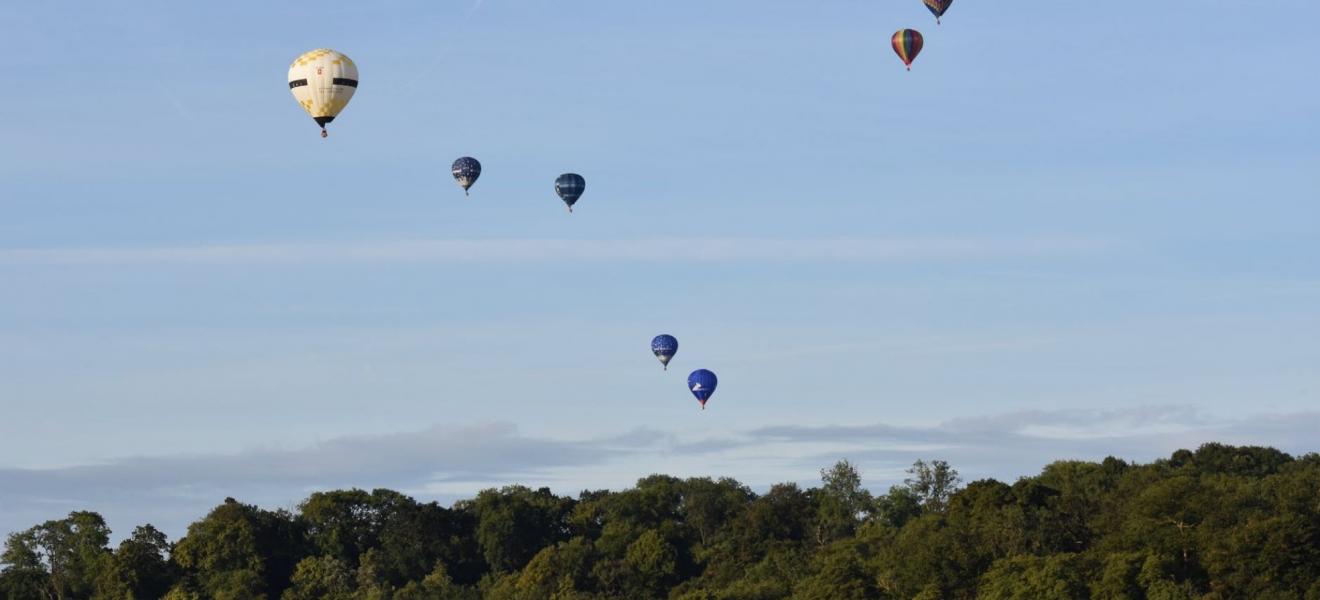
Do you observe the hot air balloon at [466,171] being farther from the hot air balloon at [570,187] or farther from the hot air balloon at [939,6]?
the hot air balloon at [939,6]

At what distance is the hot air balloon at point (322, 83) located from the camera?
4747 inches

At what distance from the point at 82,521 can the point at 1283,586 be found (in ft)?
303

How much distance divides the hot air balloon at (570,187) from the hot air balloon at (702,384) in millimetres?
12981

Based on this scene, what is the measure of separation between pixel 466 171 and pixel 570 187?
21.3ft

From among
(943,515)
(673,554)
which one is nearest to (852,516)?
(673,554)

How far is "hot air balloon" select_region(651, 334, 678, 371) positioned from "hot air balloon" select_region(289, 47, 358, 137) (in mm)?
38832

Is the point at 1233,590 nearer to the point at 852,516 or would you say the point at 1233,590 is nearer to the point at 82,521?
the point at 852,516

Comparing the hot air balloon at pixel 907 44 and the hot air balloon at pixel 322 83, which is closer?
the hot air balloon at pixel 322 83

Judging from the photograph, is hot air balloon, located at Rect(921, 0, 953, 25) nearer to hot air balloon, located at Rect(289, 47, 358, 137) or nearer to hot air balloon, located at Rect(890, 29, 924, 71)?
hot air balloon, located at Rect(890, 29, 924, 71)

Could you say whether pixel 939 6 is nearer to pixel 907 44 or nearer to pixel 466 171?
pixel 907 44

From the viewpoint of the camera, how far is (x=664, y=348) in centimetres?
15525

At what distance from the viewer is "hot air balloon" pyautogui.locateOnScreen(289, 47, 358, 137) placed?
120562 mm

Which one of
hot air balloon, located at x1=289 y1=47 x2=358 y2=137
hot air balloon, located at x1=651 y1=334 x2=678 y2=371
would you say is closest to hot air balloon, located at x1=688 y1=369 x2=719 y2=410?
hot air balloon, located at x1=651 y1=334 x2=678 y2=371

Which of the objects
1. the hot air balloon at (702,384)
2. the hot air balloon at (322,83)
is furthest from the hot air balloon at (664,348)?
the hot air balloon at (322,83)
